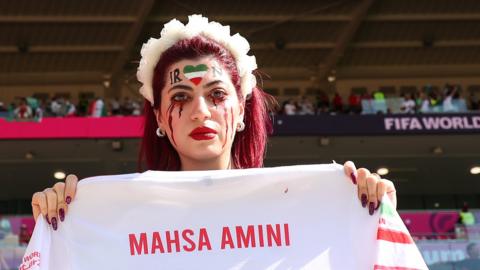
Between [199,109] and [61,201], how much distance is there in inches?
23.3

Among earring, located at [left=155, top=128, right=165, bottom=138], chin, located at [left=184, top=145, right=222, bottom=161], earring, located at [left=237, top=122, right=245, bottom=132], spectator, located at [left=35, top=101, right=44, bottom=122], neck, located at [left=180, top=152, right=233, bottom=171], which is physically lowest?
neck, located at [left=180, top=152, right=233, bottom=171]

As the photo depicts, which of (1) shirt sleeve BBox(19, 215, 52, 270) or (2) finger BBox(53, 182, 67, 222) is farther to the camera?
(2) finger BBox(53, 182, 67, 222)

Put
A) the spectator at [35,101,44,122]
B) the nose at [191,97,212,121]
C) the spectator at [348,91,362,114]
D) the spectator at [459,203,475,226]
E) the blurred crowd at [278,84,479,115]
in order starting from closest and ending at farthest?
the nose at [191,97,212,121], the spectator at [459,203,475,226], the spectator at [35,101,44,122], the blurred crowd at [278,84,479,115], the spectator at [348,91,362,114]

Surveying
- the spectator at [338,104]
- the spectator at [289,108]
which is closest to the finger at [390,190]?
the spectator at [289,108]

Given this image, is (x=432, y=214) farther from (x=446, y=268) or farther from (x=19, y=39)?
(x=19, y=39)

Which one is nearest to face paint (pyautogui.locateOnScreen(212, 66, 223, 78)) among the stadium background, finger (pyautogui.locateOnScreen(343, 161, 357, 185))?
finger (pyautogui.locateOnScreen(343, 161, 357, 185))

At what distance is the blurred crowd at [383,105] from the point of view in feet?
67.6

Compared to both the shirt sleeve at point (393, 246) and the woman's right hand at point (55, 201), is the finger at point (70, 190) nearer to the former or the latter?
the woman's right hand at point (55, 201)

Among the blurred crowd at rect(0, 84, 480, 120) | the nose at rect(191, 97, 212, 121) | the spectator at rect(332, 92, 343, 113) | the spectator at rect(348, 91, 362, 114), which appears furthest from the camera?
the spectator at rect(332, 92, 343, 113)

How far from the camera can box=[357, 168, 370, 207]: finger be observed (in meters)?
2.46

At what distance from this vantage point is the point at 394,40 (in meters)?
27.5

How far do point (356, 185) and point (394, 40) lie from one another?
25808 mm

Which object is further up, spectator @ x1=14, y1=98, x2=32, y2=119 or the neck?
spectator @ x1=14, y1=98, x2=32, y2=119

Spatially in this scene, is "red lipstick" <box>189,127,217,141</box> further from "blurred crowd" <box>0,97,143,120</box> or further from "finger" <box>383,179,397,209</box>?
"blurred crowd" <box>0,97,143,120</box>
